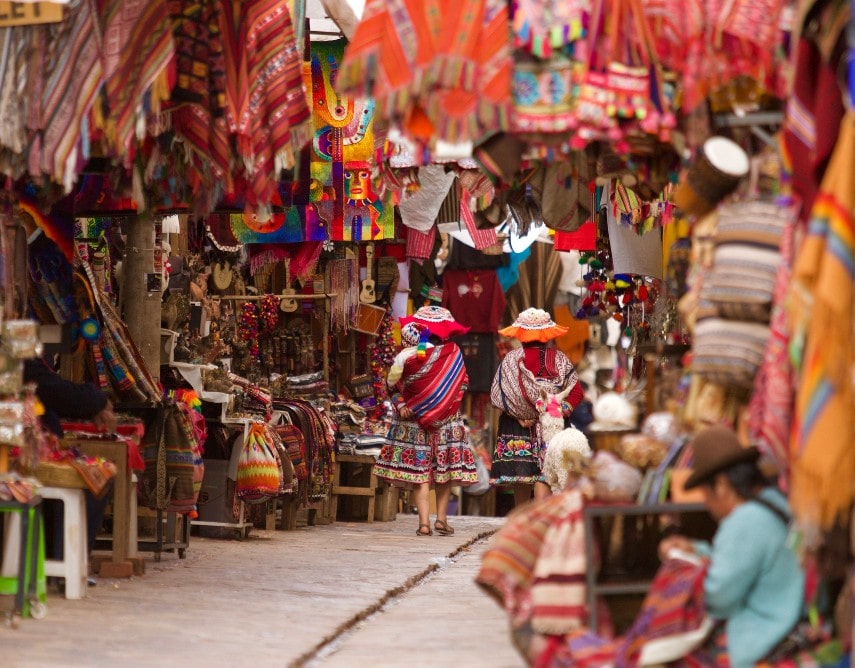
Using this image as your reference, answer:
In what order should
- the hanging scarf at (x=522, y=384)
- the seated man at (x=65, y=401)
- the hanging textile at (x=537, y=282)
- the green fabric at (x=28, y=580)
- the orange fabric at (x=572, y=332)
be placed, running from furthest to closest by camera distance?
the orange fabric at (x=572, y=332) → the hanging textile at (x=537, y=282) → the hanging scarf at (x=522, y=384) → the seated man at (x=65, y=401) → the green fabric at (x=28, y=580)

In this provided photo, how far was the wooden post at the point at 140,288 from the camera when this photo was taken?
34.5 ft

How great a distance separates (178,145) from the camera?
7680 millimetres

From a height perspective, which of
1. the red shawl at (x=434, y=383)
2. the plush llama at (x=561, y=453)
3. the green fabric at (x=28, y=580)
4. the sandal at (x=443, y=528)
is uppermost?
the red shawl at (x=434, y=383)

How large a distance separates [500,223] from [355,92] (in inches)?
109

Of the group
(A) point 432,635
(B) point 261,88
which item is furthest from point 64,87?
(A) point 432,635

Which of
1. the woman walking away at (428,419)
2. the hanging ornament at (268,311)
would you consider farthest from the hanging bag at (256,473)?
the hanging ornament at (268,311)

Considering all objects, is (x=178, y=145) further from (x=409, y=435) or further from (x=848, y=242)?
(x=409, y=435)

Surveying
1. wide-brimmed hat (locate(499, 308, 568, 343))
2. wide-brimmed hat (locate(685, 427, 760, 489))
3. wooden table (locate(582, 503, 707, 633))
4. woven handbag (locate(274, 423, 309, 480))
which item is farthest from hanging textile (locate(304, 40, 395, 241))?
wide-brimmed hat (locate(685, 427, 760, 489))

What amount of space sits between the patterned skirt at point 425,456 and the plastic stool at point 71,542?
5595 mm

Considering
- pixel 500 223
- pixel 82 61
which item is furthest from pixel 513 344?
pixel 82 61

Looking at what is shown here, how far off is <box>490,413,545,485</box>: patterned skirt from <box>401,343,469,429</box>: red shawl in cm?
54

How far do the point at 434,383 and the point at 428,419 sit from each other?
33 cm

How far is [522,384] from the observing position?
1249 cm

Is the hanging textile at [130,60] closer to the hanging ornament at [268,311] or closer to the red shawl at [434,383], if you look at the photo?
the red shawl at [434,383]
